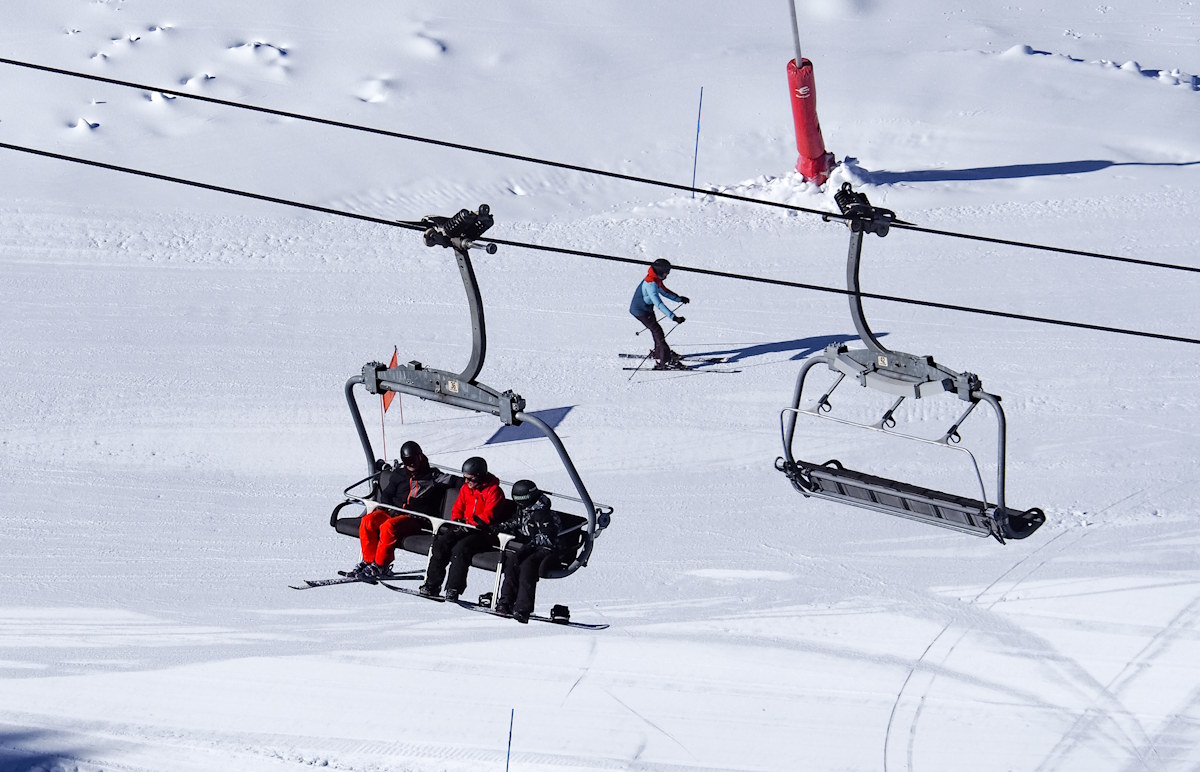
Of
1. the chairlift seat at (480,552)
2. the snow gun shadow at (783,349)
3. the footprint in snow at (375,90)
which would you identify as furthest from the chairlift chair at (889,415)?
the footprint in snow at (375,90)

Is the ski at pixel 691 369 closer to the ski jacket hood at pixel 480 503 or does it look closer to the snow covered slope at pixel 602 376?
the snow covered slope at pixel 602 376

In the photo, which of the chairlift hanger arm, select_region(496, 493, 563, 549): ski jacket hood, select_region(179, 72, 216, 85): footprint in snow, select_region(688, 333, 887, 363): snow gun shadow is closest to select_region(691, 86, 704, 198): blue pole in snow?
select_region(688, 333, 887, 363): snow gun shadow

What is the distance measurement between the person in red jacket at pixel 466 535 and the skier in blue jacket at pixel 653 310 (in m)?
5.85

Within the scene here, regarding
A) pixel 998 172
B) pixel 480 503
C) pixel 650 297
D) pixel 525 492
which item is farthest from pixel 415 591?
pixel 998 172

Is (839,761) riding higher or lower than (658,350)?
lower

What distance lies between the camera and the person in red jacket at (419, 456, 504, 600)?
12625 millimetres

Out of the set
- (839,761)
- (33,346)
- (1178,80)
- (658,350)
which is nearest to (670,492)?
(658,350)

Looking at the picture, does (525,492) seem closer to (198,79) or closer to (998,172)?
(998,172)

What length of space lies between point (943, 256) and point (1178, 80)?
22.6 feet

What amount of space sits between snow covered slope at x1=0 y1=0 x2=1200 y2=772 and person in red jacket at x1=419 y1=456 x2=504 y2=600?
1597mm

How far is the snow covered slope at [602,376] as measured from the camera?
13.9 meters

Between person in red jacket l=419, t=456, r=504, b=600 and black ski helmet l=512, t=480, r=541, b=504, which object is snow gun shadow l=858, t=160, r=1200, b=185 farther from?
black ski helmet l=512, t=480, r=541, b=504

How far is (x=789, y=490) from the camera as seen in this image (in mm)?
16406

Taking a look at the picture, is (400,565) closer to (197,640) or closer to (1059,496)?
(197,640)
